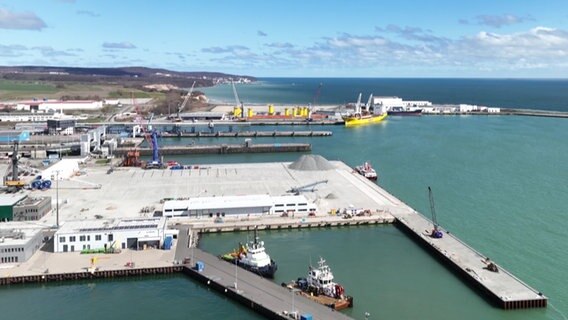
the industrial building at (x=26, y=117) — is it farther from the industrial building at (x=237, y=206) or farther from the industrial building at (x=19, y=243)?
the industrial building at (x=19, y=243)

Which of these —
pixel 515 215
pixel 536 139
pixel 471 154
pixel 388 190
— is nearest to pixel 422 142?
pixel 471 154

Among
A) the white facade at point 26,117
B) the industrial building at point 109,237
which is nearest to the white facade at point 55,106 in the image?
the white facade at point 26,117

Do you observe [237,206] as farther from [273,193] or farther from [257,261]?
[257,261]

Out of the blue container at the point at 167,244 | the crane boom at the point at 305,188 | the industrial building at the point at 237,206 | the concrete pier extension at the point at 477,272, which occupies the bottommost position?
the blue container at the point at 167,244

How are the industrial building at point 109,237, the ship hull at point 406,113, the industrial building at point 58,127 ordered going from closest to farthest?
1. the industrial building at point 109,237
2. the industrial building at point 58,127
3. the ship hull at point 406,113

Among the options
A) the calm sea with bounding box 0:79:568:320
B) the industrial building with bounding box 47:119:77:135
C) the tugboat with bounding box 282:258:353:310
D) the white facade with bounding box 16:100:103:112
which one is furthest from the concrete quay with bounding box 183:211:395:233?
the white facade with bounding box 16:100:103:112

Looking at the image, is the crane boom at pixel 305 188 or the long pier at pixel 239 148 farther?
the long pier at pixel 239 148

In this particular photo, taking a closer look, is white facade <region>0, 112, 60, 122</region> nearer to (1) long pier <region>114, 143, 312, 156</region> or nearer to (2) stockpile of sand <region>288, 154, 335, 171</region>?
(1) long pier <region>114, 143, 312, 156</region>
